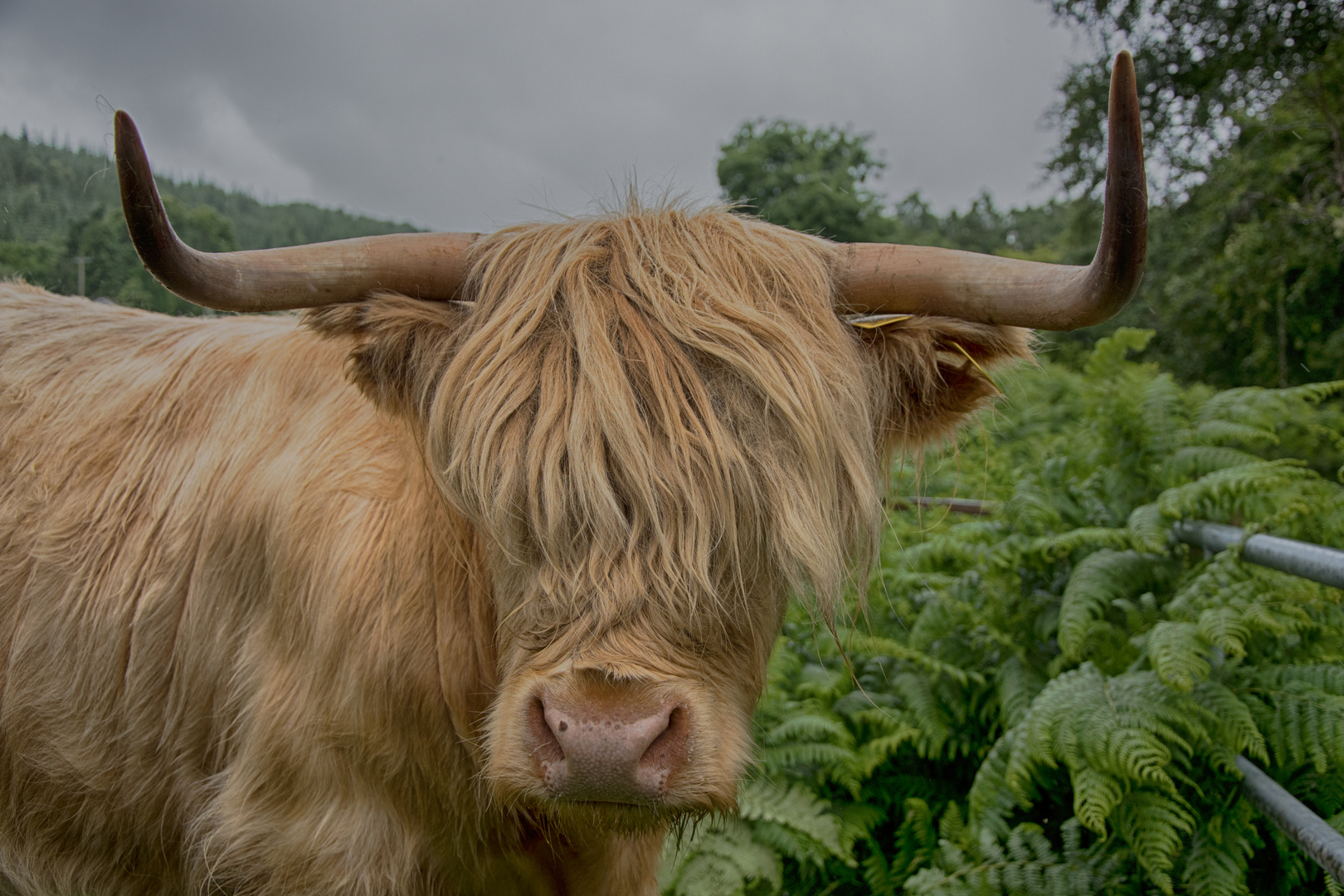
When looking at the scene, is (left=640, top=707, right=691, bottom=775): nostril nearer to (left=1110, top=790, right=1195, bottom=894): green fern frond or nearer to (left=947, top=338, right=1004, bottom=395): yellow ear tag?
(left=947, top=338, right=1004, bottom=395): yellow ear tag

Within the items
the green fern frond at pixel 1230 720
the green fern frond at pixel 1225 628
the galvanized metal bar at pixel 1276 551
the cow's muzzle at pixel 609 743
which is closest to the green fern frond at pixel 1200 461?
the galvanized metal bar at pixel 1276 551

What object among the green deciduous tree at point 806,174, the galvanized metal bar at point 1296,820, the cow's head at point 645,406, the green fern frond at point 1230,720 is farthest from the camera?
the green deciduous tree at point 806,174

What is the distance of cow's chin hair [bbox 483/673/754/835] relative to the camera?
1.44m

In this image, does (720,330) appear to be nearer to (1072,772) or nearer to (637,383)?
(637,383)

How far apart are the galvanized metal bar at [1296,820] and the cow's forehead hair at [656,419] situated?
1292 millimetres

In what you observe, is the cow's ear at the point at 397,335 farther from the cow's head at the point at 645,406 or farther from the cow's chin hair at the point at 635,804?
the cow's chin hair at the point at 635,804

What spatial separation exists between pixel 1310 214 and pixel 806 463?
12793 millimetres

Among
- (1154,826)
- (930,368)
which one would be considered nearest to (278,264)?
(930,368)

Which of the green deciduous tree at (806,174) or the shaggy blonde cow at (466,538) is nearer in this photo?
the shaggy blonde cow at (466,538)

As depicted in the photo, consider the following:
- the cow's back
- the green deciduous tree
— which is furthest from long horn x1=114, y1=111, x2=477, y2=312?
the green deciduous tree

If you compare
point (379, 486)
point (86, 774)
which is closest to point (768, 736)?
point (379, 486)

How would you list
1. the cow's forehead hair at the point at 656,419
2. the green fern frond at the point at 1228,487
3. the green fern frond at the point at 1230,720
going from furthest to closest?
the green fern frond at the point at 1228,487, the green fern frond at the point at 1230,720, the cow's forehead hair at the point at 656,419

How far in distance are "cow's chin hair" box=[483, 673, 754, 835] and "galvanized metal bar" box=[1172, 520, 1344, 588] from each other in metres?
1.47

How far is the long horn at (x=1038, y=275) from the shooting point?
4.06ft
